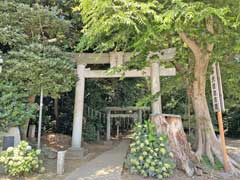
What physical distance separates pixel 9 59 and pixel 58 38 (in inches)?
75.0

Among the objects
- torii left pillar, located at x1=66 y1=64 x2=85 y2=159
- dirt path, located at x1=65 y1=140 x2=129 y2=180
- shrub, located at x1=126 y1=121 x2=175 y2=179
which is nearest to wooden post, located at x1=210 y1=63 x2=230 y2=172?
shrub, located at x1=126 y1=121 x2=175 y2=179

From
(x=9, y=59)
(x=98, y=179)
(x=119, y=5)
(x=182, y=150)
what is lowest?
(x=98, y=179)

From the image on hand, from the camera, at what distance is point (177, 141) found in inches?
243

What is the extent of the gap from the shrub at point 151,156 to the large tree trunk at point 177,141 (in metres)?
0.27

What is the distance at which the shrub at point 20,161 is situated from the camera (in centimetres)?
541

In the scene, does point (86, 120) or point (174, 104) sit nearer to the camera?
point (86, 120)

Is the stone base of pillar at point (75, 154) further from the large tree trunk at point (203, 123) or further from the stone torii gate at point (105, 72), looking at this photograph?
the large tree trunk at point (203, 123)

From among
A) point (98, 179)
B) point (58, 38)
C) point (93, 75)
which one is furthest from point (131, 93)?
point (98, 179)

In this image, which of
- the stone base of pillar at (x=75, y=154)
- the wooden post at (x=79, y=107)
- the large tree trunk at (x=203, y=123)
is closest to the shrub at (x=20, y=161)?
the stone base of pillar at (x=75, y=154)

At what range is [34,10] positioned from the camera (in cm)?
750

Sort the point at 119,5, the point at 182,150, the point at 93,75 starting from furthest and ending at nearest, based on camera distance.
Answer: the point at 93,75 < the point at 182,150 < the point at 119,5

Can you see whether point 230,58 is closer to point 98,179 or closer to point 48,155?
point 98,179

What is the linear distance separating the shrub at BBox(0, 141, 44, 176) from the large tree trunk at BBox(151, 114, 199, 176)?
2833 millimetres

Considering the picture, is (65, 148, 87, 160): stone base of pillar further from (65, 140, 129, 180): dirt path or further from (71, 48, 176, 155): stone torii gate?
(65, 140, 129, 180): dirt path
